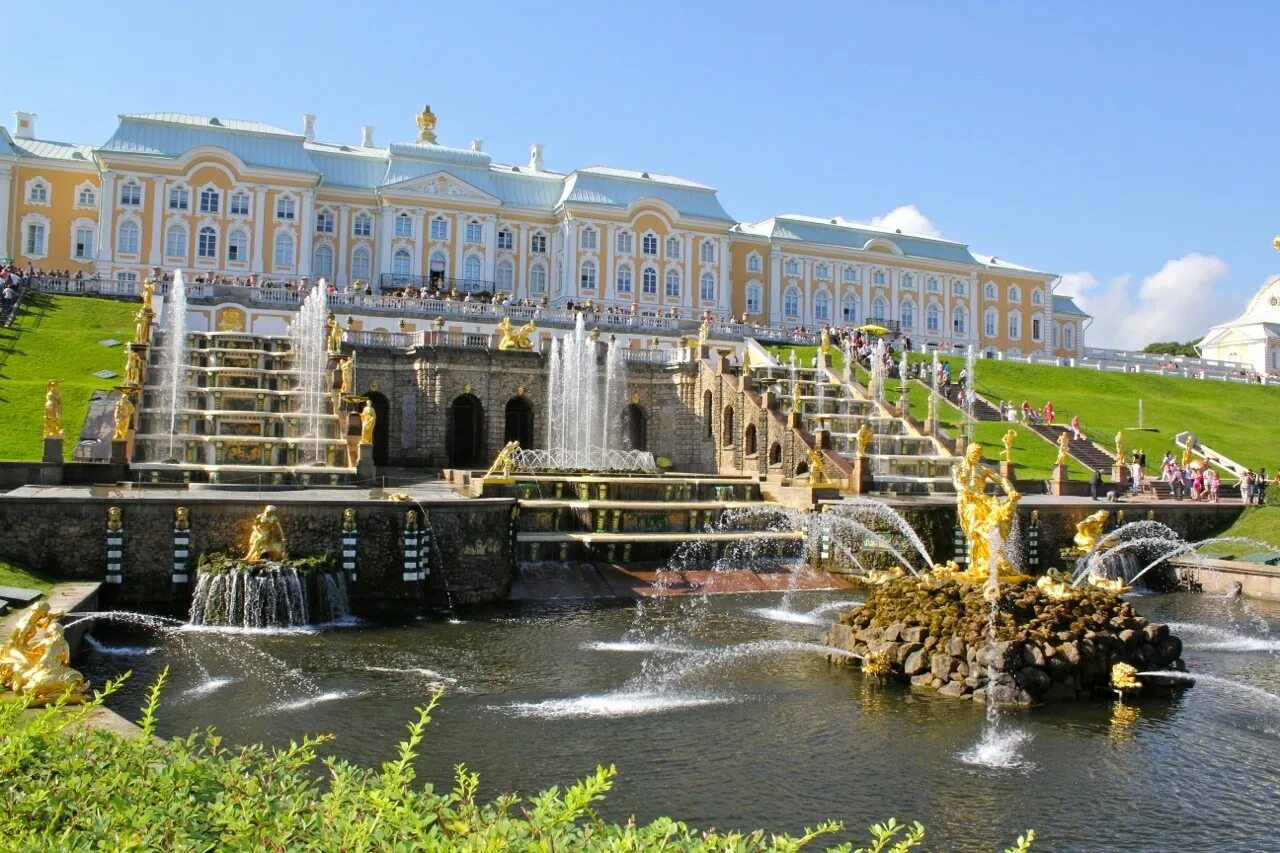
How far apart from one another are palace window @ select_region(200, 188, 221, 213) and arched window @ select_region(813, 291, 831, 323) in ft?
139

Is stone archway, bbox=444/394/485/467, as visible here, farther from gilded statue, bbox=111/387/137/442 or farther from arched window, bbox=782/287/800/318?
arched window, bbox=782/287/800/318

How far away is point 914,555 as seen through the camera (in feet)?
95.3

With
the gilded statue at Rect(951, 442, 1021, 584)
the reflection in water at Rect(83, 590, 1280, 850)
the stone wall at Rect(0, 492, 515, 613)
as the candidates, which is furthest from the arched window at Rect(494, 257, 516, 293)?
the gilded statue at Rect(951, 442, 1021, 584)

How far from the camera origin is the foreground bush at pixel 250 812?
16.1ft

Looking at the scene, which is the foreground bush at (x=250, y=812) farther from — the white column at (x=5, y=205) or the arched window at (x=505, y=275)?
the white column at (x=5, y=205)

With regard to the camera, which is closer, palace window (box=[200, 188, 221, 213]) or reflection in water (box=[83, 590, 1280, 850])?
reflection in water (box=[83, 590, 1280, 850])

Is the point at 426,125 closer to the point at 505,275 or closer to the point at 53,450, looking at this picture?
the point at 505,275

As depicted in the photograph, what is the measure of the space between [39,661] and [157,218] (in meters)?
57.0

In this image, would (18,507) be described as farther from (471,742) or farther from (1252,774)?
(1252,774)

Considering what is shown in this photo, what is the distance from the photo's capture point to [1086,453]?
142ft

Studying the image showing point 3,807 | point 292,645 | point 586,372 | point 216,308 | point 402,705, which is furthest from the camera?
point 216,308

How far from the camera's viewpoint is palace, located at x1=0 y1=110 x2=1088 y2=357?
62500 mm

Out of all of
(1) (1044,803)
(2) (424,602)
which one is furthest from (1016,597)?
(2) (424,602)

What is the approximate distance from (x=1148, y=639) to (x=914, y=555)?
12.8 metres
